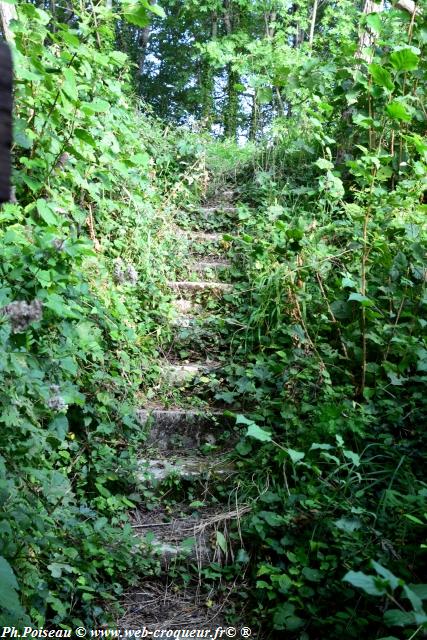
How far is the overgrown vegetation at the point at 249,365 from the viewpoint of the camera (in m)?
2.10

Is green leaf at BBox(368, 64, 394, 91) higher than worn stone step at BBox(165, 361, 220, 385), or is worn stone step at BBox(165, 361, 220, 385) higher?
green leaf at BBox(368, 64, 394, 91)

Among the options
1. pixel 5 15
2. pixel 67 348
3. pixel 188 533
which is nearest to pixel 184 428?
pixel 188 533

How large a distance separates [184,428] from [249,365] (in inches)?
23.6

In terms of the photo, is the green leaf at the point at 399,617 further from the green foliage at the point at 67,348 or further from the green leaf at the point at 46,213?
the green leaf at the point at 46,213

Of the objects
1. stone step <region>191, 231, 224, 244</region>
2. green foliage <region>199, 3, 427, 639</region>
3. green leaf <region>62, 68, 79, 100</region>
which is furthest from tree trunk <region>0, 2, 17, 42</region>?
stone step <region>191, 231, 224, 244</region>

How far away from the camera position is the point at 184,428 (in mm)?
3502

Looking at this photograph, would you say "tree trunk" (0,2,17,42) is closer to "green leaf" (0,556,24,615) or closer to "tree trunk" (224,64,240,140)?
"green leaf" (0,556,24,615)

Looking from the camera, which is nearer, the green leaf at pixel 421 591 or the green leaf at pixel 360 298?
the green leaf at pixel 421 591

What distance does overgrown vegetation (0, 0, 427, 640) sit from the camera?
2.10 meters

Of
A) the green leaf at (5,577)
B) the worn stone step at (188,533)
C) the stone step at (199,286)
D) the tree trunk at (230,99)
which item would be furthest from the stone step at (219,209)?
the tree trunk at (230,99)

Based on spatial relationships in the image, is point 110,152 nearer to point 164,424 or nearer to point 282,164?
point 164,424

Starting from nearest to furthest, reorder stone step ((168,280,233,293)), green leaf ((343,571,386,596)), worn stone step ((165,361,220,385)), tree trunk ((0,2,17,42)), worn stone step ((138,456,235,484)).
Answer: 1. green leaf ((343,571,386,596))
2. worn stone step ((138,456,235,484))
3. tree trunk ((0,2,17,42))
4. worn stone step ((165,361,220,385))
5. stone step ((168,280,233,293))

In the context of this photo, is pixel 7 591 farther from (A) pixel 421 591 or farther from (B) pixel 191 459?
(B) pixel 191 459

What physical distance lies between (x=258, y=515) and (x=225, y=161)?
17.0 ft
